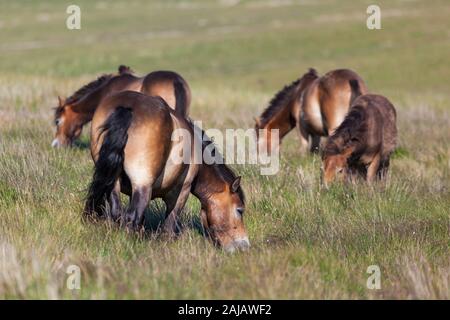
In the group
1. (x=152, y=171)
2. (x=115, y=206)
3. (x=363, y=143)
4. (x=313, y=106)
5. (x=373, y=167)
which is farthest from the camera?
(x=313, y=106)

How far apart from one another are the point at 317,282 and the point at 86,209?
87.7 inches

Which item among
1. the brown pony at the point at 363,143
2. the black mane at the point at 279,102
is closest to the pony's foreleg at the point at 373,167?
the brown pony at the point at 363,143

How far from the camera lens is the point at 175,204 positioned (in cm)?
653

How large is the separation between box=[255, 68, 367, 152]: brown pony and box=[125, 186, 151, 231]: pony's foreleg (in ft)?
20.1

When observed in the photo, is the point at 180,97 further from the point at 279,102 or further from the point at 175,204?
the point at 175,204

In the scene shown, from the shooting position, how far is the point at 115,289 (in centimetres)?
451

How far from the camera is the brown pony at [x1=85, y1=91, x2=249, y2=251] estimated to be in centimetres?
590

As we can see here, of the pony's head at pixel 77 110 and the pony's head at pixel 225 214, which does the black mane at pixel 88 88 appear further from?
the pony's head at pixel 225 214

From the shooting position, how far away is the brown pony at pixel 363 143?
364 inches

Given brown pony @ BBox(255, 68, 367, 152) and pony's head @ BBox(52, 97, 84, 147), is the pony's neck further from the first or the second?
brown pony @ BBox(255, 68, 367, 152)

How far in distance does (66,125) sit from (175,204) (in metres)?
5.25

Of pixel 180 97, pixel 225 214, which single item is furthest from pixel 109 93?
pixel 225 214

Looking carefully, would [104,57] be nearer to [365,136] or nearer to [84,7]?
[365,136]
